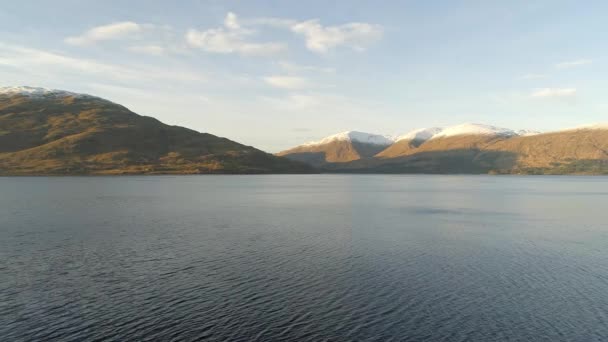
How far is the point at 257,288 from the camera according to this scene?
39.3 m

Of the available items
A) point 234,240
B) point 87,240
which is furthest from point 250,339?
point 87,240

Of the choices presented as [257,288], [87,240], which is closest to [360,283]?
[257,288]

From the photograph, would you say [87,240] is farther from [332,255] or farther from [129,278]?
[332,255]

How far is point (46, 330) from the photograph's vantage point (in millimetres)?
28844

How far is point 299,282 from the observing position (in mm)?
41438

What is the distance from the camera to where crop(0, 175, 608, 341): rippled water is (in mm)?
30156

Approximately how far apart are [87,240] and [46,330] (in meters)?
35.8

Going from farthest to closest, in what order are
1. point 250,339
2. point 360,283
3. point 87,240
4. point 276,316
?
point 87,240 < point 360,283 < point 276,316 < point 250,339

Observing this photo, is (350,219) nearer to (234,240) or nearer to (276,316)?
(234,240)

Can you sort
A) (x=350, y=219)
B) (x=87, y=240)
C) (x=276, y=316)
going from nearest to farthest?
1. (x=276, y=316)
2. (x=87, y=240)
3. (x=350, y=219)

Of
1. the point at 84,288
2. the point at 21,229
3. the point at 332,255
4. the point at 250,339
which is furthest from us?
the point at 21,229

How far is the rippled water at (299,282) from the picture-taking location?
30.2 meters

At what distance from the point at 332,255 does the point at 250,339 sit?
27.3 meters

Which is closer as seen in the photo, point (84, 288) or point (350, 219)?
point (84, 288)
